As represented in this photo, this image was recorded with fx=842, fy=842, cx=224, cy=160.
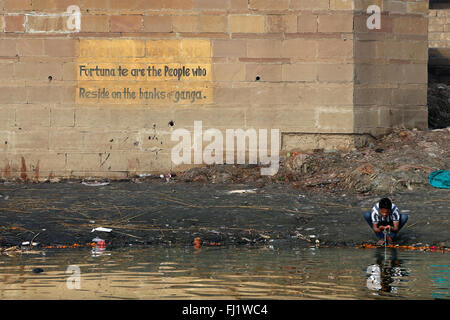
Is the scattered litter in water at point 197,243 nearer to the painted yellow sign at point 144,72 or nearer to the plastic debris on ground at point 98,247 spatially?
the plastic debris on ground at point 98,247

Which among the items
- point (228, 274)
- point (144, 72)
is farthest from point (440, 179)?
point (228, 274)

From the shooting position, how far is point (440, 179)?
15039 millimetres

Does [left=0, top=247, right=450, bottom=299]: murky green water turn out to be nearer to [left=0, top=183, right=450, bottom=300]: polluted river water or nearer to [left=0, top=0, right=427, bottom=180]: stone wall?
[left=0, top=183, right=450, bottom=300]: polluted river water

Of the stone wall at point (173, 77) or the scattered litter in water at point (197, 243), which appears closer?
the scattered litter in water at point (197, 243)

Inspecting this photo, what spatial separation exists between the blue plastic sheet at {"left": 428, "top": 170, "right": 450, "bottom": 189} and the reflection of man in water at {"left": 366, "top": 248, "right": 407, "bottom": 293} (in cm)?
347

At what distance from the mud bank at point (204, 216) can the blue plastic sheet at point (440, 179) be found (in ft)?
0.75

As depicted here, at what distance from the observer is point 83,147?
648 inches

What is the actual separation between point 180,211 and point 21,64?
4.87 meters

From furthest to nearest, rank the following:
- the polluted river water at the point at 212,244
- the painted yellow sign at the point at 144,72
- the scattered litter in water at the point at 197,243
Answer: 1. the painted yellow sign at the point at 144,72
2. the scattered litter in water at the point at 197,243
3. the polluted river water at the point at 212,244

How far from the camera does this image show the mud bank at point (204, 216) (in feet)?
41.8

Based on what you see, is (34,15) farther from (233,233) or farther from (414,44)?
(414,44)

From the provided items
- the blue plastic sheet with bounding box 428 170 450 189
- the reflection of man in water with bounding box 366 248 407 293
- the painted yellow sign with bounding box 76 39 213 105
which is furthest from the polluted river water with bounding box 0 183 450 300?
the painted yellow sign with bounding box 76 39 213 105

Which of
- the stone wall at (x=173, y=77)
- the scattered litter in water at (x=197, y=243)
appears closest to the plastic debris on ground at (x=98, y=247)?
the scattered litter in water at (x=197, y=243)
